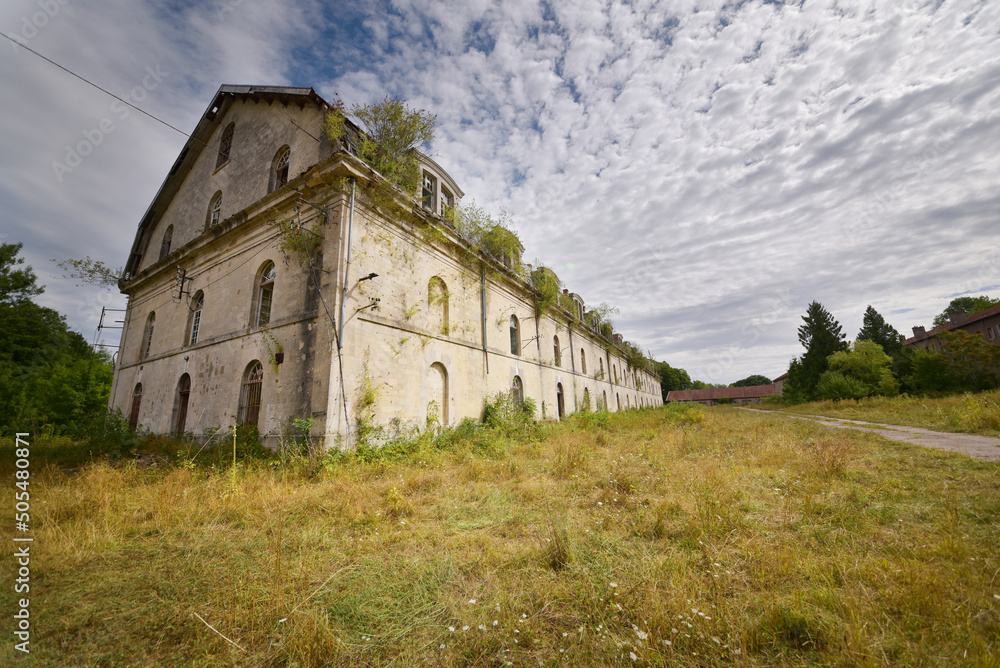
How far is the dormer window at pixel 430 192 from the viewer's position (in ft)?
43.0

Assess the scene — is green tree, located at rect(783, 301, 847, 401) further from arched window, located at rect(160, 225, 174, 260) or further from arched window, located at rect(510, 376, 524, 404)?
arched window, located at rect(160, 225, 174, 260)

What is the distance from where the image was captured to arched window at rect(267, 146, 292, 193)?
11523 mm

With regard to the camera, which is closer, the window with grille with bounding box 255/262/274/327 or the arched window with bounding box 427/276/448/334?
the window with grille with bounding box 255/262/274/327

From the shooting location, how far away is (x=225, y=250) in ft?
39.5

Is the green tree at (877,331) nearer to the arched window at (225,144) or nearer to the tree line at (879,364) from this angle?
the tree line at (879,364)

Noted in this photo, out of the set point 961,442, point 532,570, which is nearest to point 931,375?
point 961,442

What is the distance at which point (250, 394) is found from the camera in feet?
32.7

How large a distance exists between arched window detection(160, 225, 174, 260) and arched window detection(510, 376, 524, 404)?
16.8 meters

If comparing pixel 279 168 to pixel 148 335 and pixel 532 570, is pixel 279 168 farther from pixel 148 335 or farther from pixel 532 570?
pixel 532 570

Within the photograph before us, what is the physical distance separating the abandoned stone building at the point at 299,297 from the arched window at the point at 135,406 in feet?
0.31

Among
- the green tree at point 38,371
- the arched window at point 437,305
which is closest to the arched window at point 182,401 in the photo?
the green tree at point 38,371

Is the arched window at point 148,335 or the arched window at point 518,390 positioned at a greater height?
the arched window at point 148,335

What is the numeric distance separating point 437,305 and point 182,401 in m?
9.69

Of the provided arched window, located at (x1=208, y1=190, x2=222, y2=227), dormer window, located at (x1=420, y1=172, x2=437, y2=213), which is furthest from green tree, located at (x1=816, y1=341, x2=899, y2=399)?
arched window, located at (x1=208, y1=190, x2=222, y2=227)
